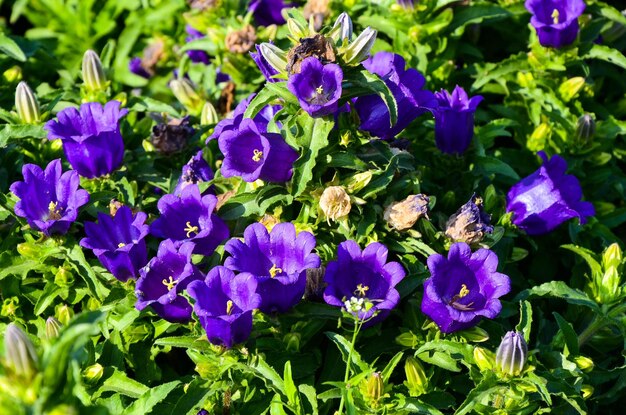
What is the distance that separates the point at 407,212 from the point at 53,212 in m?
1.80

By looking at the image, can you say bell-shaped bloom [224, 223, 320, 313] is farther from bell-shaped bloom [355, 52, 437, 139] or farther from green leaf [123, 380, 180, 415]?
bell-shaped bloom [355, 52, 437, 139]

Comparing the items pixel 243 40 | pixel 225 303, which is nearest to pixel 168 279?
pixel 225 303

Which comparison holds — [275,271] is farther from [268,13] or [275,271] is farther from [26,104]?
[268,13]

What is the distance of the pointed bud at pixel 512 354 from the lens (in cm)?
362

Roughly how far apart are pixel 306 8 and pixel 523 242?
221cm

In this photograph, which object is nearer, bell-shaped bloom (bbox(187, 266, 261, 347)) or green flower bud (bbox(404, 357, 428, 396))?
bell-shaped bloom (bbox(187, 266, 261, 347))

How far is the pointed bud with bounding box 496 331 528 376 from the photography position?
3625mm

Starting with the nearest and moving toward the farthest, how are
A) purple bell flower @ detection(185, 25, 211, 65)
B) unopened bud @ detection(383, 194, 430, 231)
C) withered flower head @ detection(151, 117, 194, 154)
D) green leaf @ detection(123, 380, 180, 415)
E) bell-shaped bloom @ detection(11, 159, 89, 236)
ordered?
green leaf @ detection(123, 380, 180, 415) → unopened bud @ detection(383, 194, 430, 231) → bell-shaped bloom @ detection(11, 159, 89, 236) → withered flower head @ detection(151, 117, 194, 154) → purple bell flower @ detection(185, 25, 211, 65)

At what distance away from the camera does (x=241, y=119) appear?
423 cm

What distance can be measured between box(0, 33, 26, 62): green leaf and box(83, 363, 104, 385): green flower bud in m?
2.45

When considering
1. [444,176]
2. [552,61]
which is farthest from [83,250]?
[552,61]

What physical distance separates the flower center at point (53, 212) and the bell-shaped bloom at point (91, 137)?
1.21ft

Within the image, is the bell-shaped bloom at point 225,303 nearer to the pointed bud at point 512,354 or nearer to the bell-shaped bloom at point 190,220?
the bell-shaped bloom at point 190,220

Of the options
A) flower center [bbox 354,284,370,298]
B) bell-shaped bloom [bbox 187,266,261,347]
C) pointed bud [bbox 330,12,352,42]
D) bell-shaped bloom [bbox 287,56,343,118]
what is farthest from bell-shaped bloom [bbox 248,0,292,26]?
bell-shaped bloom [bbox 187,266,261,347]
